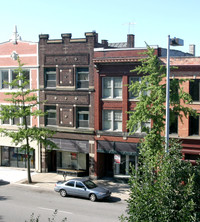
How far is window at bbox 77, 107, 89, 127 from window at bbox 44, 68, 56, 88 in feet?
12.0

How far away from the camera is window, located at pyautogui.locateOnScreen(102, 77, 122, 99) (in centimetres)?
3028

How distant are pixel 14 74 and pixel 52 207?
16.5 meters

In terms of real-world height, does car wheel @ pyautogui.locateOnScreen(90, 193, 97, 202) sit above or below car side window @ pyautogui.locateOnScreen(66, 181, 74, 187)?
below

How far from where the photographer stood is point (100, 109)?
31.0 metres

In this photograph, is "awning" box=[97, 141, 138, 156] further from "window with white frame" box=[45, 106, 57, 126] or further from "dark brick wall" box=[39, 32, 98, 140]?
"window with white frame" box=[45, 106, 57, 126]

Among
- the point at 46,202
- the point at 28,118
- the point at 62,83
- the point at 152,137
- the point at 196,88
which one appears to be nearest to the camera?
the point at 152,137

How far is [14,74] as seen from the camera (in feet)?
117

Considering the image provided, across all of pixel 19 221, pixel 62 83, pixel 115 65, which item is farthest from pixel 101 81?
pixel 19 221

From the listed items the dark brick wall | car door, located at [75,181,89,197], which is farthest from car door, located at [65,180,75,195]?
the dark brick wall

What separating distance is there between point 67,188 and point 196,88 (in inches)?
500

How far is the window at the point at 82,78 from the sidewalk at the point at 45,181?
27.9 ft

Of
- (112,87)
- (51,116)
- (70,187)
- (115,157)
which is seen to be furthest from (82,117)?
(70,187)

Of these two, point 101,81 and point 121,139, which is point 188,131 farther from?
point 101,81

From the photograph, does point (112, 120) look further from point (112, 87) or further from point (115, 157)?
point (115, 157)
